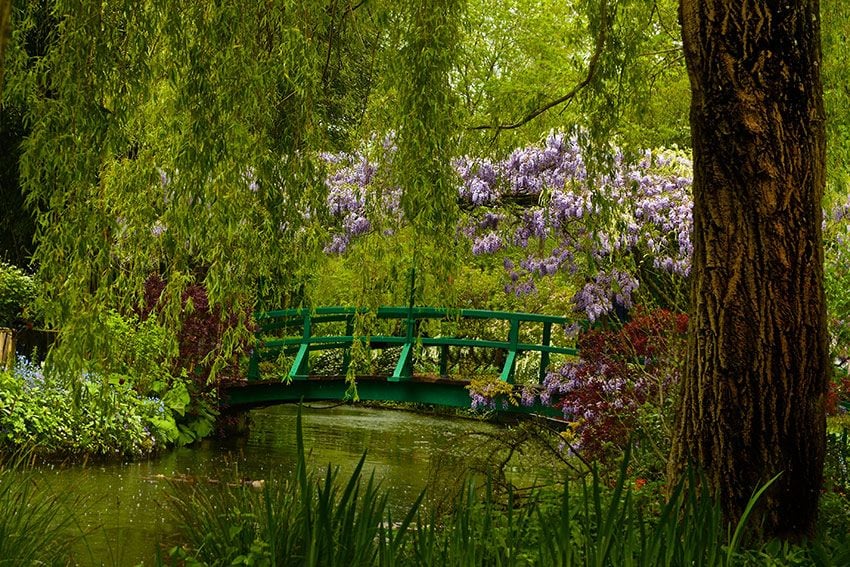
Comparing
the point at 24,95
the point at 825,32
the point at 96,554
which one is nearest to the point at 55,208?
the point at 24,95

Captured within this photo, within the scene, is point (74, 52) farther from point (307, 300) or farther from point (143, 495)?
point (143, 495)

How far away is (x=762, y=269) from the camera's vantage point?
3.76 m

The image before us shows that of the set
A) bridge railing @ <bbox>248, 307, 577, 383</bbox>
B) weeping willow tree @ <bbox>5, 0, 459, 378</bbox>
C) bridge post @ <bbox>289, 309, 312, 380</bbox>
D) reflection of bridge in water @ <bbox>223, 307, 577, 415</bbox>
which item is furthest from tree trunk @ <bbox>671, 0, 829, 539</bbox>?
bridge post @ <bbox>289, 309, 312, 380</bbox>

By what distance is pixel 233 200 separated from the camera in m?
5.01

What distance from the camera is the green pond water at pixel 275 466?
5777 mm

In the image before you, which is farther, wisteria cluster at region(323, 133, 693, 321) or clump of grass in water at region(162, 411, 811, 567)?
wisteria cluster at region(323, 133, 693, 321)

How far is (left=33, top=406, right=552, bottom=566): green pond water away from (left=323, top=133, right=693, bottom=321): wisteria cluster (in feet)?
6.55

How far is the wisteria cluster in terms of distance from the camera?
430 inches

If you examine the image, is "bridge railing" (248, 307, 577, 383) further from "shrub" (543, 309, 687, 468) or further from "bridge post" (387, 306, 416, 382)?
"shrub" (543, 309, 687, 468)

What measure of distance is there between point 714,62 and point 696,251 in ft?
2.15

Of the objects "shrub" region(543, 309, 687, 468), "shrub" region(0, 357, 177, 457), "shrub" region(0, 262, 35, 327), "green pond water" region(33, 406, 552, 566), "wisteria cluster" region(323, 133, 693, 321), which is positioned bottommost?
"green pond water" region(33, 406, 552, 566)

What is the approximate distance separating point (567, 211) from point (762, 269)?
7.71 meters

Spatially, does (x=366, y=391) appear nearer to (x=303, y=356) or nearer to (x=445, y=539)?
(x=303, y=356)

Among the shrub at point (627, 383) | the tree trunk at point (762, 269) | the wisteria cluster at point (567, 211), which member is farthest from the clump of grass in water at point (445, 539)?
the wisteria cluster at point (567, 211)
